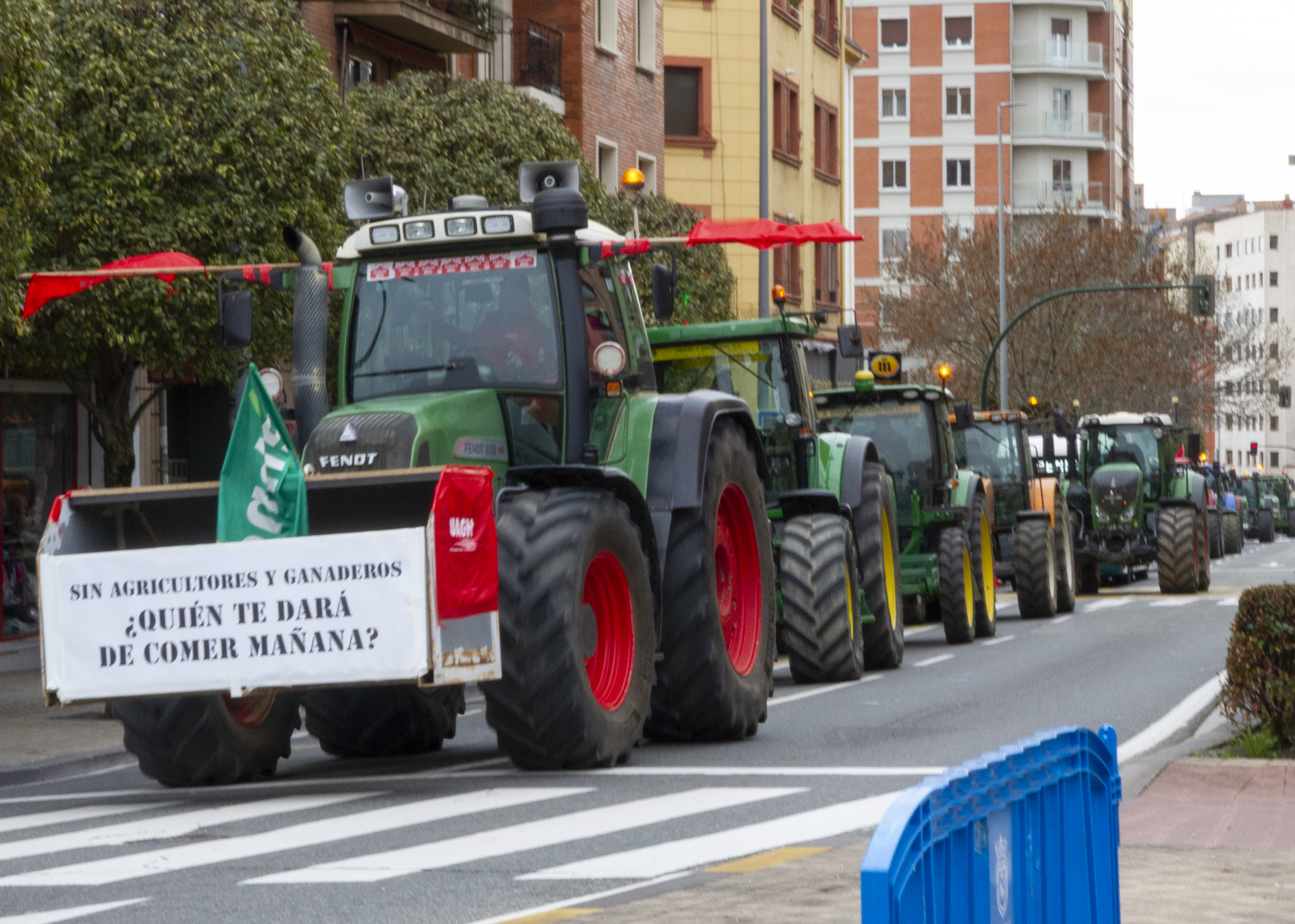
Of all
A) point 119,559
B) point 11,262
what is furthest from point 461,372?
point 11,262

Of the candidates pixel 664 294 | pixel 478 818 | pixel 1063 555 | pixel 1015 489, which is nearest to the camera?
pixel 478 818

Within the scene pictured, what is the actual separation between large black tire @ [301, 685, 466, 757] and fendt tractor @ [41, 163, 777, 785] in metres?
0.02

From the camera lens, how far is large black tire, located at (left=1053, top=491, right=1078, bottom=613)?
26531 mm

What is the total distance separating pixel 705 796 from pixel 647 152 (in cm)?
3262

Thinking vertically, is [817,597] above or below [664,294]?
below

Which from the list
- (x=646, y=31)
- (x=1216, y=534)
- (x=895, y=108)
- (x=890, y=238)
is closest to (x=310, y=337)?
(x=646, y=31)

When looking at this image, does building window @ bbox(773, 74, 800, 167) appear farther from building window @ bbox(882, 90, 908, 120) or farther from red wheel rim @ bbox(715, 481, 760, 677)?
red wheel rim @ bbox(715, 481, 760, 677)

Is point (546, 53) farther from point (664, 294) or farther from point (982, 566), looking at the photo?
point (664, 294)

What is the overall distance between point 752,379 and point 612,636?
6.75 meters

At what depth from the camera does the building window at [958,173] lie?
3337 inches

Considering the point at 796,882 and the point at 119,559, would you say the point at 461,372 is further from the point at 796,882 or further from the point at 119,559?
the point at 796,882

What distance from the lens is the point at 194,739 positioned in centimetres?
1047

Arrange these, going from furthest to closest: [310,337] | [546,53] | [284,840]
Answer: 1. [546,53]
2. [310,337]
3. [284,840]

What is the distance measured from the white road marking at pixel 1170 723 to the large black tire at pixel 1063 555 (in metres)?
10.2
